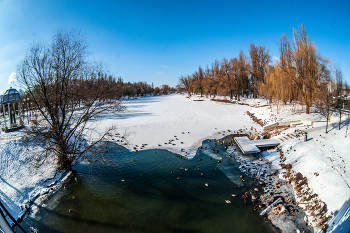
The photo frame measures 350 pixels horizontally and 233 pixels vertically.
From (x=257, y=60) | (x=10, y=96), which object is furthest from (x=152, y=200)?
(x=257, y=60)

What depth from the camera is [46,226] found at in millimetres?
6234

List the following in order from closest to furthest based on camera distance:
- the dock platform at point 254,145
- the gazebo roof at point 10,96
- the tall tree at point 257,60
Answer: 1. the dock platform at point 254,145
2. the gazebo roof at point 10,96
3. the tall tree at point 257,60

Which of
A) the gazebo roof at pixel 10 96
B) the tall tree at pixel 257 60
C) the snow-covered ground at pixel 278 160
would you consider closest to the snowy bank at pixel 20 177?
the snow-covered ground at pixel 278 160

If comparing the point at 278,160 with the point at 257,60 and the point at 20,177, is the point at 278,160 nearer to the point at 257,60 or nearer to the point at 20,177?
the point at 20,177

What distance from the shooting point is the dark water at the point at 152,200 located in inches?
242

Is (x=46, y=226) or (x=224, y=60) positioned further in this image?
(x=224, y=60)

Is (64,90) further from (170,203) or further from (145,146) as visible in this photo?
(170,203)

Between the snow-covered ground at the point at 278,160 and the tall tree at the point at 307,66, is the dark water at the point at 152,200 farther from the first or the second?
the tall tree at the point at 307,66

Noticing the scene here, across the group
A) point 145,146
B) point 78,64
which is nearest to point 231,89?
point 145,146

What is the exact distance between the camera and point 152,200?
294 inches

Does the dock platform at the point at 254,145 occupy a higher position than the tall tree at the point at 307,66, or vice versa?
the tall tree at the point at 307,66

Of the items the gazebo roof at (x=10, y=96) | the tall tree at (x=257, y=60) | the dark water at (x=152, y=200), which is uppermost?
the tall tree at (x=257, y=60)

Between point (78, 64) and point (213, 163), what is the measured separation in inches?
399

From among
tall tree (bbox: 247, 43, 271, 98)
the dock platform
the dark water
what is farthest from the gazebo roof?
tall tree (bbox: 247, 43, 271, 98)
